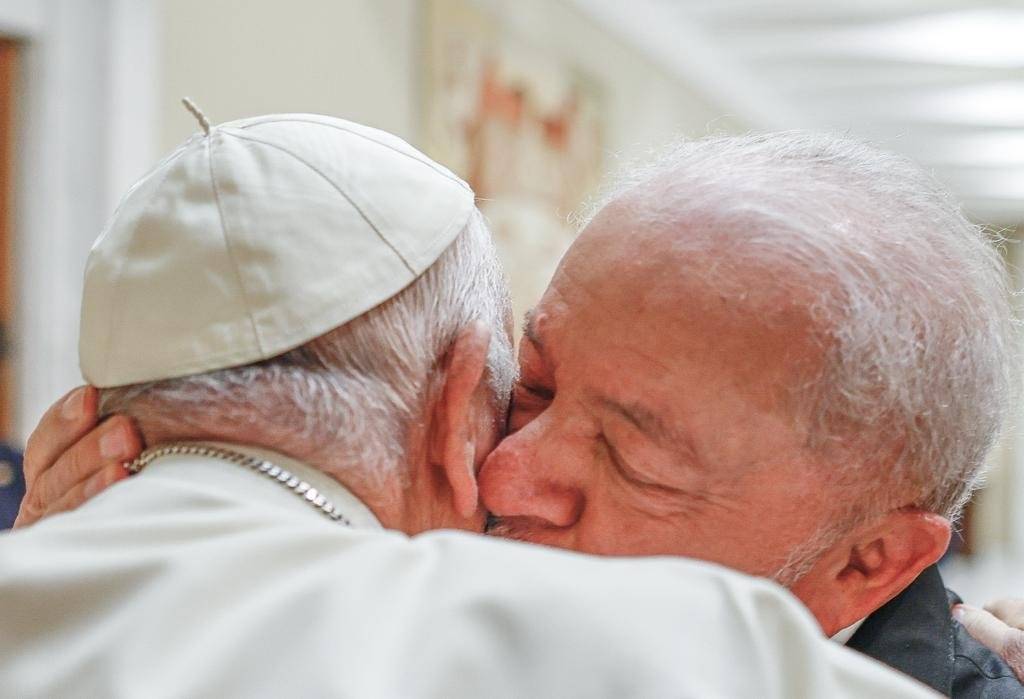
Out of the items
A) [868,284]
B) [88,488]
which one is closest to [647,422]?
[868,284]

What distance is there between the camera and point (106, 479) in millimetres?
934

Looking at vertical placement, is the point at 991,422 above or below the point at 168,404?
below

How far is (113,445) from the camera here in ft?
3.02

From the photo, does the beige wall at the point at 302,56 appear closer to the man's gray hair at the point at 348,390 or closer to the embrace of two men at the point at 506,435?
the embrace of two men at the point at 506,435

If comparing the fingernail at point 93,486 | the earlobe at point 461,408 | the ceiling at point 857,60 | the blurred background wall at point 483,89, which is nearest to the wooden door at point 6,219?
the blurred background wall at point 483,89

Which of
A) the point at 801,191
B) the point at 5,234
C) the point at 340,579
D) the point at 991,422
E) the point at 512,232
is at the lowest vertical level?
the point at 512,232

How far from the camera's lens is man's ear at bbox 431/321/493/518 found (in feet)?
3.25

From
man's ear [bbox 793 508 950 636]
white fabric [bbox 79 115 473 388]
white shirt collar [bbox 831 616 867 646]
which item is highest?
white fabric [bbox 79 115 473 388]

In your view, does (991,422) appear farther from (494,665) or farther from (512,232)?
(512,232)

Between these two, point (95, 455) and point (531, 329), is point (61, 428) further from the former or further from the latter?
point (531, 329)

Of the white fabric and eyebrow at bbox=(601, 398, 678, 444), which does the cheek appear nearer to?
eyebrow at bbox=(601, 398, 678, 444)

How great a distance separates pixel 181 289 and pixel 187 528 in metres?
0.24

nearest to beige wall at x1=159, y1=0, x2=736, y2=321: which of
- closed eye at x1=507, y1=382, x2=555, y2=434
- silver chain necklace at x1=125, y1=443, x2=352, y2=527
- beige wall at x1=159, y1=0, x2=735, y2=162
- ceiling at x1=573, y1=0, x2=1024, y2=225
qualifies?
beige wall at x1=159, y1=0, x2=735, y2=162

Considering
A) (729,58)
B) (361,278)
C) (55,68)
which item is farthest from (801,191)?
(729,58)
